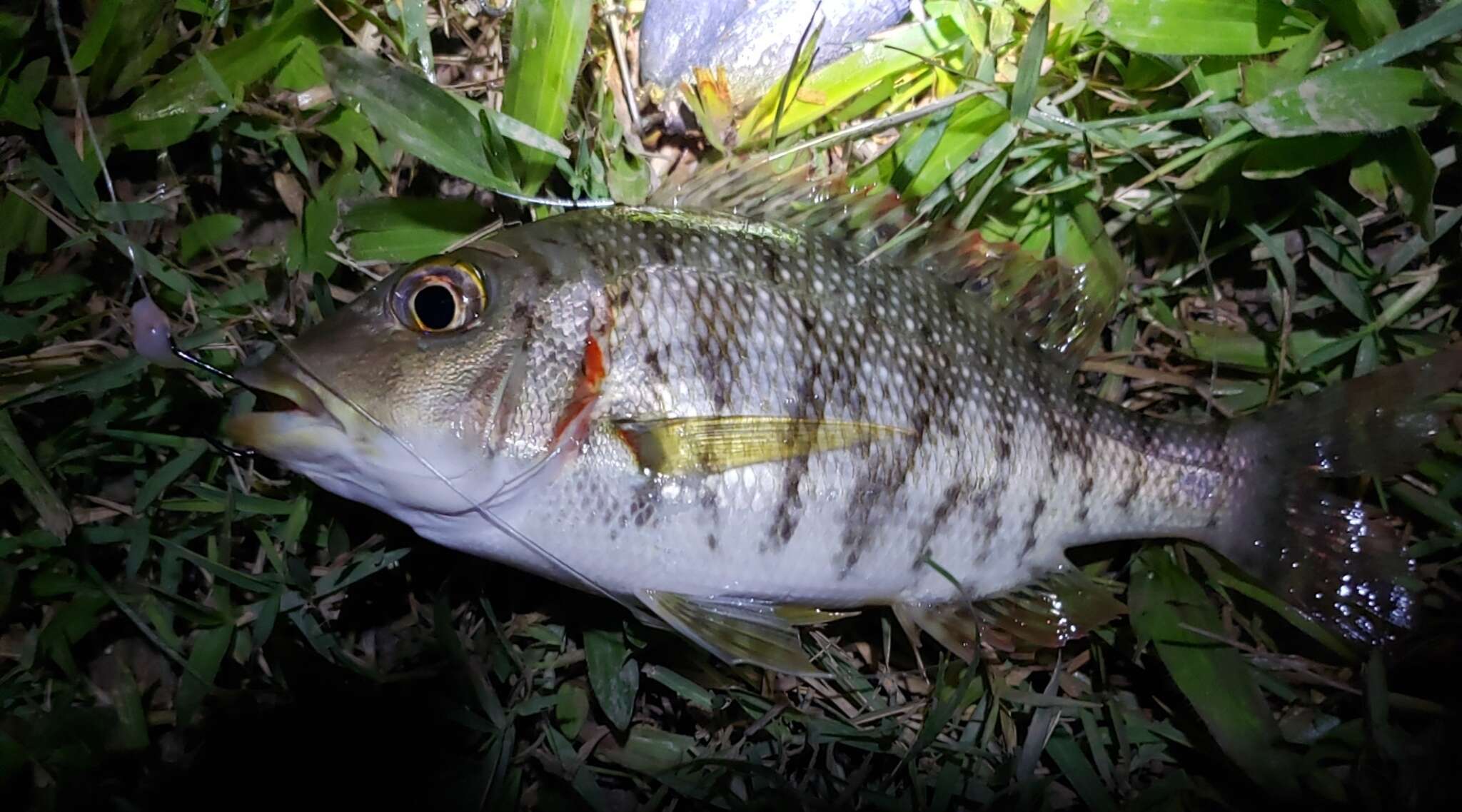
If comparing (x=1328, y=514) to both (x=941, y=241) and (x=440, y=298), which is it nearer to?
(x=941, y=241)

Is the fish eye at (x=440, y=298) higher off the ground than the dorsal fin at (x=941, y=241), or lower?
lower

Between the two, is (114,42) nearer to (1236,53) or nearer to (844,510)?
(844,510)

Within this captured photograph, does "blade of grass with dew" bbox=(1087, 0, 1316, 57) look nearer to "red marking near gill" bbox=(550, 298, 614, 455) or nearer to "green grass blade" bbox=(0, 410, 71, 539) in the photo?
"red marking near gill" bbox=(550, 298, 614, 455)

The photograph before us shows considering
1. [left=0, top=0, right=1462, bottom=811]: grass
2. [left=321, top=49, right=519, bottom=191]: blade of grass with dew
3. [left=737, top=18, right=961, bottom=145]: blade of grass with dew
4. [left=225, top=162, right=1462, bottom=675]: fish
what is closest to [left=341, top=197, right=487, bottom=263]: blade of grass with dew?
[left=0, top=0, right=1462, bottom=811]: grass

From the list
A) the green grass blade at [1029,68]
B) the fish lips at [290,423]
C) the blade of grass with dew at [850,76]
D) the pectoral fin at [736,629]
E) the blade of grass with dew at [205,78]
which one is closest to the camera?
the fish lips at [290,423]

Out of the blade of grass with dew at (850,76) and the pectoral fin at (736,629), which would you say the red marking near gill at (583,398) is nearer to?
the pectoral fin at (736,629)

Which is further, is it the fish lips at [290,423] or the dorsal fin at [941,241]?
the dorsal fin at [941,241]

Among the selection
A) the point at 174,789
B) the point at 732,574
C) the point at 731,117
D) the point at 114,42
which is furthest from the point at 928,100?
the point at 174,789

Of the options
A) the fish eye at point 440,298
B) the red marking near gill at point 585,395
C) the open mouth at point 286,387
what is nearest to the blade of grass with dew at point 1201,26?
the red marking near gill at point 585,395
